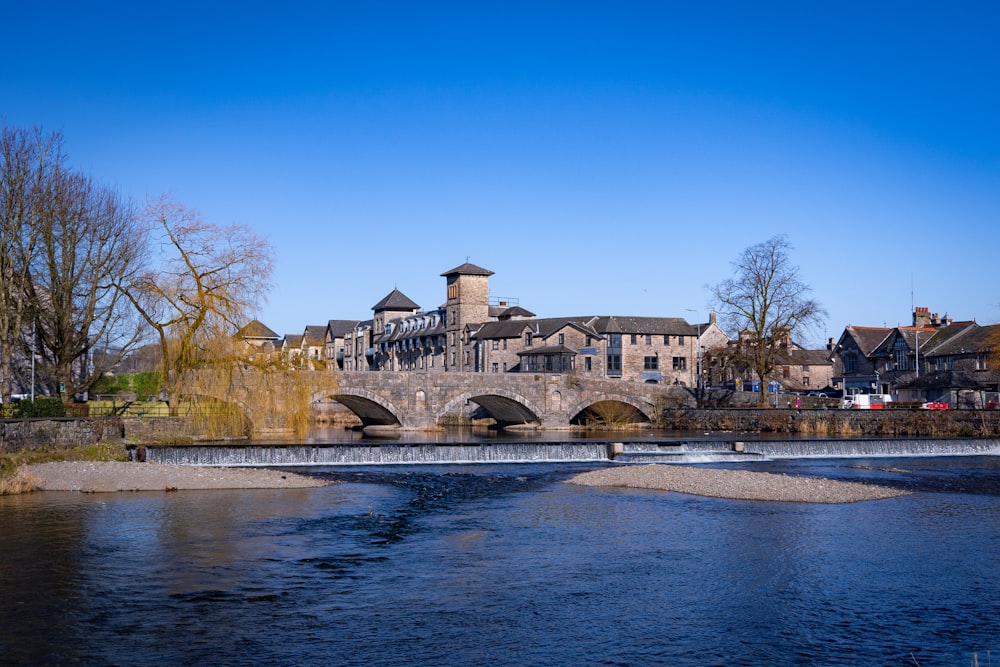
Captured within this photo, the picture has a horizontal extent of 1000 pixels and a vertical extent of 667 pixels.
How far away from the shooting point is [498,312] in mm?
109562

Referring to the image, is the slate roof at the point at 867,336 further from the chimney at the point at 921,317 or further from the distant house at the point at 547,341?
the distant house at the point at 547,341

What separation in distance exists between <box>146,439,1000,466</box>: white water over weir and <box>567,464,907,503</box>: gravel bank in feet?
22.9

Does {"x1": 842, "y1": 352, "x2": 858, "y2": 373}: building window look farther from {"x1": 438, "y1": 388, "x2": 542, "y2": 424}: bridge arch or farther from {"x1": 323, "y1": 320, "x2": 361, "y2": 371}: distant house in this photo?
{"x1": 323, "y1": 320, "x2": 361, "y2": 371}: distant house

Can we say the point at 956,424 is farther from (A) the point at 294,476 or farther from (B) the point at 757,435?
(A) the point at 294,476

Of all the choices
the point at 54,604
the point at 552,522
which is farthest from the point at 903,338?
→ the point at 54,604

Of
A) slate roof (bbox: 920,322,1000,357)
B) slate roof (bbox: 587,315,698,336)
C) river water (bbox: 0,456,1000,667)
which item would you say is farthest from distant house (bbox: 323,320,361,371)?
river water (bbox: 0,456,1000,667)

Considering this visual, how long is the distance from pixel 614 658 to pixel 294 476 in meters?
22.4

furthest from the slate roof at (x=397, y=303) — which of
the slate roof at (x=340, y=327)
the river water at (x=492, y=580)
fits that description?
the river water at (x=492, y=580)

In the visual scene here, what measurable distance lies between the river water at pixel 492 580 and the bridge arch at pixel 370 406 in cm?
3490

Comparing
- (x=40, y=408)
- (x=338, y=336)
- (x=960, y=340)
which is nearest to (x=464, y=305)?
(x=338, y=336)

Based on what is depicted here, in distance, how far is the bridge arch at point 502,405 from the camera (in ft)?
230

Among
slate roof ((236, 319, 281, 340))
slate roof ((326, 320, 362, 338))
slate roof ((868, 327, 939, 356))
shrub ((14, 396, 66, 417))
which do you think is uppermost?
slate roof ((326, 320, 362, 338))

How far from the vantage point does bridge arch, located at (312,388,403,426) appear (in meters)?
66.2

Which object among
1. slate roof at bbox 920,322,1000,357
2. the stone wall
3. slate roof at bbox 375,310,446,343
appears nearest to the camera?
the stone wall
